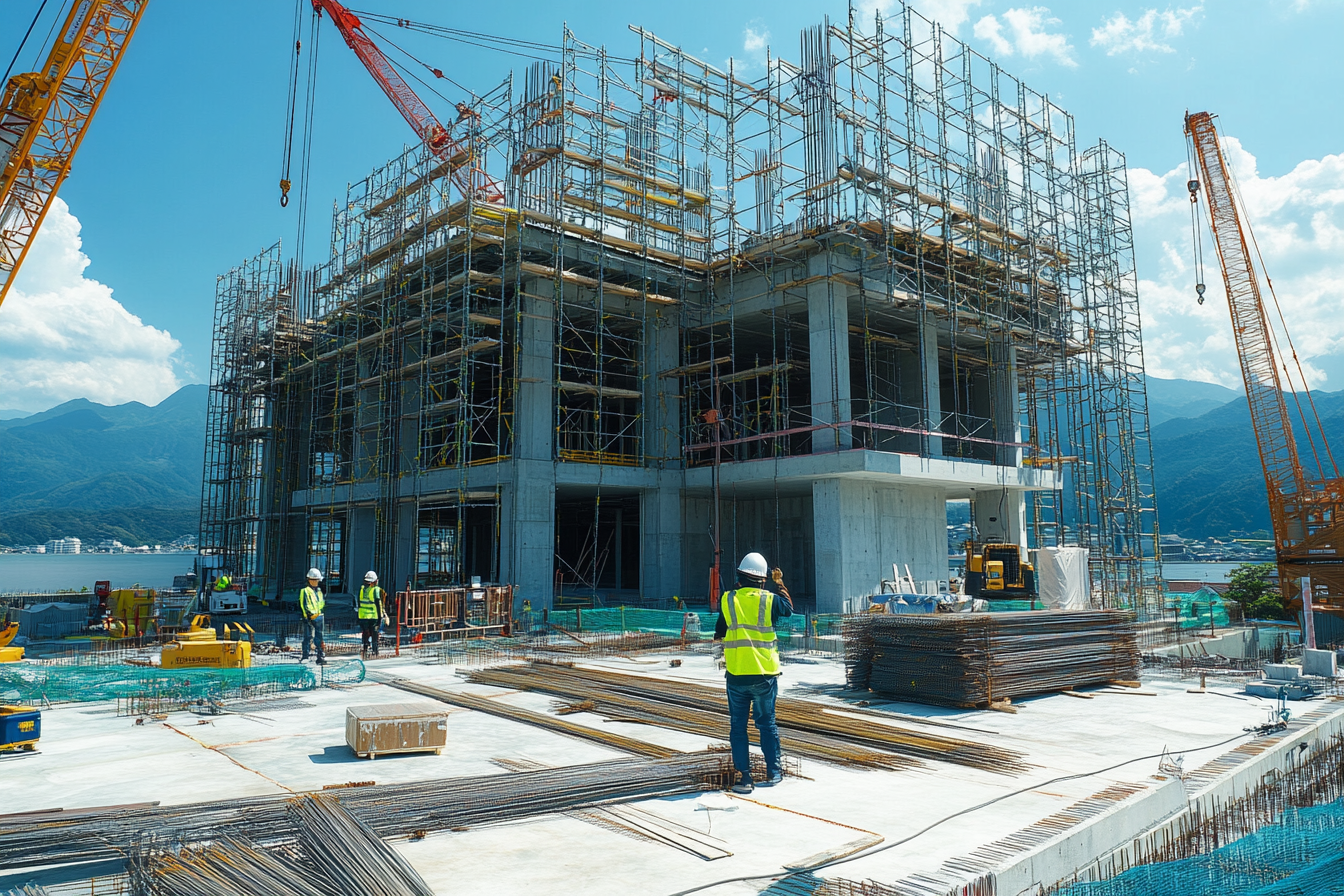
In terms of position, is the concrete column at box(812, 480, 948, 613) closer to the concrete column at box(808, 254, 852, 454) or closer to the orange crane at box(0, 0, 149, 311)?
the concrete column at box(808, 254, 852, 454)

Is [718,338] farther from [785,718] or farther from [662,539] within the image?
[785,718]

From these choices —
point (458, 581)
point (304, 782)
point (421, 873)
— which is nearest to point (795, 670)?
point (304, 782)

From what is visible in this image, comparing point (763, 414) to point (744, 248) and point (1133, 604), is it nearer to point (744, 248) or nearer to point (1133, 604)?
point (744, 248)

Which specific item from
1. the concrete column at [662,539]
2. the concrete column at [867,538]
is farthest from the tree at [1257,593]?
the concrete column at [662,539]

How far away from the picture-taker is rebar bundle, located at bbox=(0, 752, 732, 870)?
5.82 metres

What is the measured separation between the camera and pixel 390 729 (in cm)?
905

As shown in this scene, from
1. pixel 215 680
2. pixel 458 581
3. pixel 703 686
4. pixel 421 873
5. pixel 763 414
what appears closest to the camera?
pixel 421 873

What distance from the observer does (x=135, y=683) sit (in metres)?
13.1

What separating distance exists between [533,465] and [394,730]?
19495 mm

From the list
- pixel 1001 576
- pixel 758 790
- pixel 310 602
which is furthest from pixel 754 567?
pixel 1001 576

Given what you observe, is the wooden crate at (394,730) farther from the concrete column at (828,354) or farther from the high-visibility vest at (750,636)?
the concrete column at (828,354)

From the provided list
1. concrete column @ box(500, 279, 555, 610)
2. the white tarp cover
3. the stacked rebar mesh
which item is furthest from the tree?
the stacked rebar mesh

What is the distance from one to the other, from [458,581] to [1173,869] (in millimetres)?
25373

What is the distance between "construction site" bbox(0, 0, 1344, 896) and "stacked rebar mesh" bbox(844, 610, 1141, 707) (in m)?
0.06
